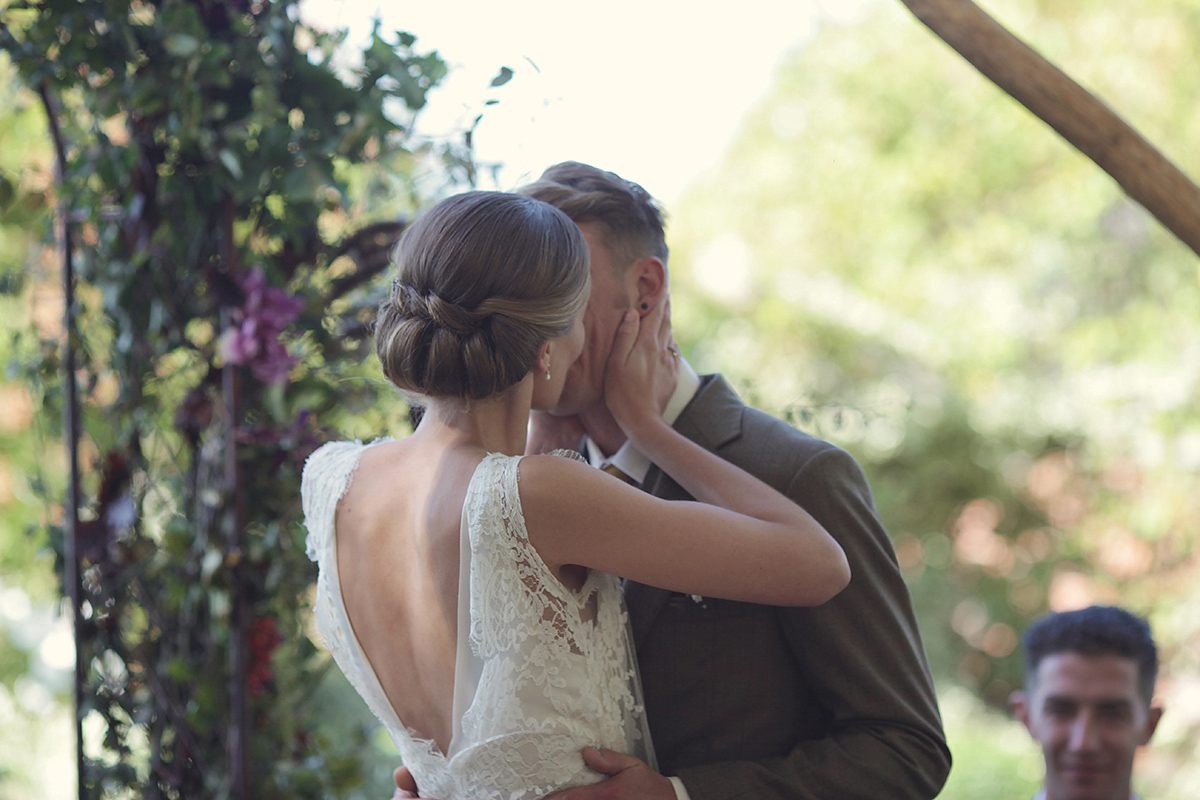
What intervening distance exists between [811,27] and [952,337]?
2.74 m

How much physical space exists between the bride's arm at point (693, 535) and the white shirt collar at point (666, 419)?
0.22 meters

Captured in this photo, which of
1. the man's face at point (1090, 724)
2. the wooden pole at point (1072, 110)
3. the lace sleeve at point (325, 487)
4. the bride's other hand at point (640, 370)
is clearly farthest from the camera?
the man's face at point (1090, 724)

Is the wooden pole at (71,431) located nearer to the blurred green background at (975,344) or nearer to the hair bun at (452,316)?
the hair bun at (452,316)

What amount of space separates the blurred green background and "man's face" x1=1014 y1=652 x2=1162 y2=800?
2.69m

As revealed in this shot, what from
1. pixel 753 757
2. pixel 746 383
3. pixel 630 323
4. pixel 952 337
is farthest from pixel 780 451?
pixel 952 337

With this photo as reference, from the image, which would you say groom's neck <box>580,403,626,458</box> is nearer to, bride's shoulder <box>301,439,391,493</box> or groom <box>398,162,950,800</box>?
groom <box>398,162,950,800</box>

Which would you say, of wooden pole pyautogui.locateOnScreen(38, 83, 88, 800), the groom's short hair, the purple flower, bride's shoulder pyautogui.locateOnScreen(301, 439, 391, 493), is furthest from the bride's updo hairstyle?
wooden pole pyautogui.locateOnScreen(38, 83, 88, 800)

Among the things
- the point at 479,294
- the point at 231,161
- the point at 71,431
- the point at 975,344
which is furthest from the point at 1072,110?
the point at 975,344

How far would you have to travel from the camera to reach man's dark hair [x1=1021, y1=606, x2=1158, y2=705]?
2.21 m

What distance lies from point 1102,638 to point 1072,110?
120 cm

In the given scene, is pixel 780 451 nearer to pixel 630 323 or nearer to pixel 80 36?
pixel 630 323

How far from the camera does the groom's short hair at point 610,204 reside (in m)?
1.58

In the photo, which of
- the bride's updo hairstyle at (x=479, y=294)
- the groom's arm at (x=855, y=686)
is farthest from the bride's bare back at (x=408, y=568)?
the groom's arm at (x=855, y=686)

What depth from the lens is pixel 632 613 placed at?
57.1 inches
